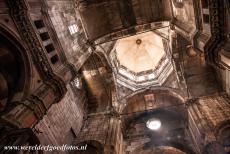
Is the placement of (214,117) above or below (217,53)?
below

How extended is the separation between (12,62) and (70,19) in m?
5.38

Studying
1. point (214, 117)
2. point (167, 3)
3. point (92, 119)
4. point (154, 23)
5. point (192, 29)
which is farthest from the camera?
point (92, 119)

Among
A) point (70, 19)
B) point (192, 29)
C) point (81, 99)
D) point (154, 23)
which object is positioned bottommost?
point (81, 99)

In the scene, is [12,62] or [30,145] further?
[12,62]

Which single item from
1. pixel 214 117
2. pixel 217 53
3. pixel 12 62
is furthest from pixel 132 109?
pixel 12 62

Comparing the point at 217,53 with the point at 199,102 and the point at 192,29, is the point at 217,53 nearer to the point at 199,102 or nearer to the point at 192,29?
the point at 192,29

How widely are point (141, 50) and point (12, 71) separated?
61.3 feet

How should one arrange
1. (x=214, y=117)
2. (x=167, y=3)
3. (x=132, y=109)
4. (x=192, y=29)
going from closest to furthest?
(x=192, y=29) < (x=214, y=117) < (x=167, y=3) < (x=132, y=109)

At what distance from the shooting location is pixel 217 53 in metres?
8.85

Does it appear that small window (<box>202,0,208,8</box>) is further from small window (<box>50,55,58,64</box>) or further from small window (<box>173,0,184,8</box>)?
small window (<box>50,55,58,64</box>)

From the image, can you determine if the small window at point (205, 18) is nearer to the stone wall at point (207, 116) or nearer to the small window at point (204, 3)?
the small window at point (204, 3)

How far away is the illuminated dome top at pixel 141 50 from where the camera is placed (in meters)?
23.2

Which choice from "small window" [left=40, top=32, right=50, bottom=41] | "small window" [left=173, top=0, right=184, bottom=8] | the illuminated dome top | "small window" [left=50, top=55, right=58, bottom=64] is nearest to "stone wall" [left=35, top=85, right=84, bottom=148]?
"small window" [left=50, top=55, right=58, bottom=64]

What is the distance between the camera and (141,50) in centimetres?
2531
